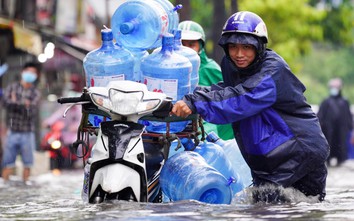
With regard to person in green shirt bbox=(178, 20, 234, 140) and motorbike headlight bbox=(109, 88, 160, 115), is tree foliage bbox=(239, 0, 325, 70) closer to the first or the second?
person in green shirt bbox=(178, 20, 234, 140)

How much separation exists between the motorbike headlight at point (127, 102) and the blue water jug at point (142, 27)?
1464 millimetres

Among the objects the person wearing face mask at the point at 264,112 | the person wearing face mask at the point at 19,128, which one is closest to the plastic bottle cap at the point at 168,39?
the person wearing face mask at the point at 264,112

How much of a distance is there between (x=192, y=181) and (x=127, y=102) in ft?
3.39

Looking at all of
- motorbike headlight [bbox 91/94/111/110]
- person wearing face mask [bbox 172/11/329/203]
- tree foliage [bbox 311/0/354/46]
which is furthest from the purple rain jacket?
tree foliage [bbox 311/0/354/46]

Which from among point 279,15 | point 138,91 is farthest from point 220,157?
point 279,15

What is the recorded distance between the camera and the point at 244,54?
8.25 meters

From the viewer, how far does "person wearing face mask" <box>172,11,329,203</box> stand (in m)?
8.07

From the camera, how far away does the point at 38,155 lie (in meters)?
21.1

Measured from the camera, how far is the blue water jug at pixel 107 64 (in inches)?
339

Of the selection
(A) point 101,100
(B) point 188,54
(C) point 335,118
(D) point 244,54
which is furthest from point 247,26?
(C) point 335,118

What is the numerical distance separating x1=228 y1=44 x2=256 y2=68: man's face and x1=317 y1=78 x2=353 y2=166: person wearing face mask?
56.2 ft

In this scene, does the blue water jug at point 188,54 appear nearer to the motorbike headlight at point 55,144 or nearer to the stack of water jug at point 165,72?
the stack of water jug at point 165,72

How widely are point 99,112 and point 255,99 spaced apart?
122 centimetres

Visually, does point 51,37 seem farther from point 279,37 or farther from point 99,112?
point 99,112
